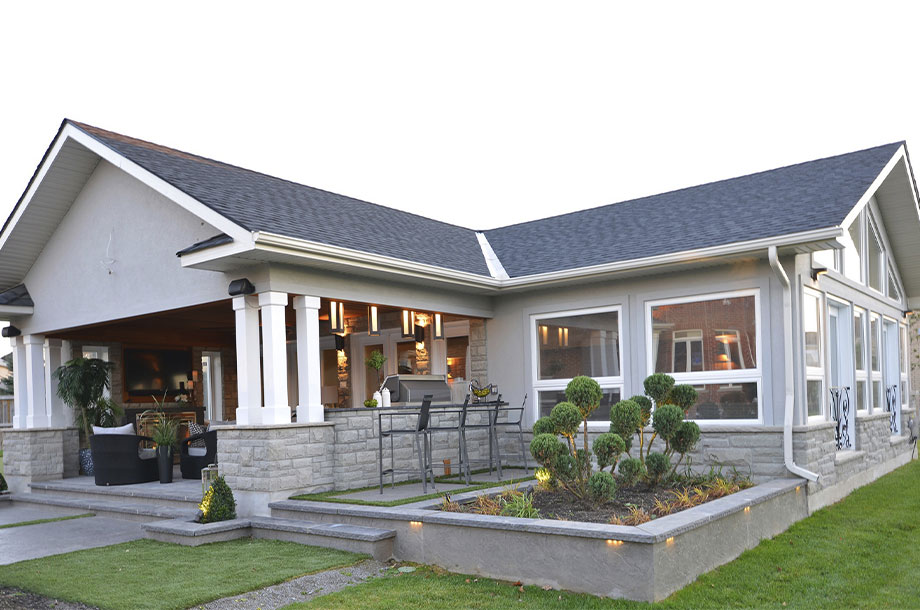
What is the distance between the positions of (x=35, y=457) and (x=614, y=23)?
1279cm

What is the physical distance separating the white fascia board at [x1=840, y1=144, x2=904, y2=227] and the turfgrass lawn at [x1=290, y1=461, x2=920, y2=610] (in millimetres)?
3117

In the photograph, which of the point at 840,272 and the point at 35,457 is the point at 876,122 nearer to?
the point at 840,272

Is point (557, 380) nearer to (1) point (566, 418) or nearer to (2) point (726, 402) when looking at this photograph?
(2) point (726, 402)

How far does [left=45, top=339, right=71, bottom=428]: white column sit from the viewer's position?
453 inches

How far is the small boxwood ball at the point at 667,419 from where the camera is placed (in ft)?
23.0

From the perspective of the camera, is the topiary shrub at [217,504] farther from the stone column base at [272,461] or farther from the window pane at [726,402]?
the window pane at [726,402]

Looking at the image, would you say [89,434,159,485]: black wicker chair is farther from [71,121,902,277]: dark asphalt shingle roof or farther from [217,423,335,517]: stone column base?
[71,121,902,277]: dark asphalt shingle roof

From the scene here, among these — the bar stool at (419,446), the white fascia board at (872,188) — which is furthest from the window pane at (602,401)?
the white fascia board at (872,188)

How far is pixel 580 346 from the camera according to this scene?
10.0 metres

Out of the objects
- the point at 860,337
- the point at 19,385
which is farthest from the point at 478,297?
the point at 19,385

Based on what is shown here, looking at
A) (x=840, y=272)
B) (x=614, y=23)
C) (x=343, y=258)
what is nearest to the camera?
(x=343, y=258)

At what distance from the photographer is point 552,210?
107 feet

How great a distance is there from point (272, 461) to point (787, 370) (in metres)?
5.56

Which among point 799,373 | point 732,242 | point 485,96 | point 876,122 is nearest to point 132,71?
point 485,96
